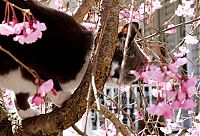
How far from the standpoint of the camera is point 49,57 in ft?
9.08

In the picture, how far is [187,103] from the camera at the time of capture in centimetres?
134

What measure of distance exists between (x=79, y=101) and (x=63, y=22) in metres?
0.94

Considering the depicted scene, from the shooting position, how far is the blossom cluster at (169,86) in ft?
4.20

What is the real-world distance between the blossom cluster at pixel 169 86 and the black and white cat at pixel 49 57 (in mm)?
1376

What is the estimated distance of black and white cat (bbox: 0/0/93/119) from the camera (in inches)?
104

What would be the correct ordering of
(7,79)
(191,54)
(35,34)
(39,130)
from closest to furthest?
(35,34), (39,130), (7,79), (191,54)

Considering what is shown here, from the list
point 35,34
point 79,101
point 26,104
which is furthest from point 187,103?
point 26,104

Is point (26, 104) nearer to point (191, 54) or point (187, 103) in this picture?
point (187, 103)

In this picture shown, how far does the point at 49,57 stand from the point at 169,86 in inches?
59.2

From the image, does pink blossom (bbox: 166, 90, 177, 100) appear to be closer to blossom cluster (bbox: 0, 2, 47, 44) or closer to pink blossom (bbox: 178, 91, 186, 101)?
pink blossom (bbox: 178, 91, 186, 101)

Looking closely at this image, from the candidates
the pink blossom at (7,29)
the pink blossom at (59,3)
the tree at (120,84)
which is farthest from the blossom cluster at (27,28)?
the pink blossom at (59,3)

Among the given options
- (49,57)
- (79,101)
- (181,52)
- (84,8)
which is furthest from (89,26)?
(79,101)

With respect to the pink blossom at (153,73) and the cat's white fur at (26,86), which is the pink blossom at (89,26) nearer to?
the cat's white fur at (26,86)

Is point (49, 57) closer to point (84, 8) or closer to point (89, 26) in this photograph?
point (84, 8)
